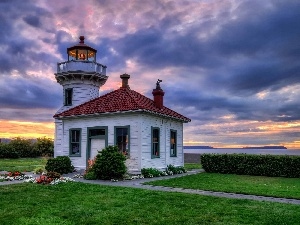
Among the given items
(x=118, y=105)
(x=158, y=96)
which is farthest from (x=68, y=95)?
(x=158, y=96)

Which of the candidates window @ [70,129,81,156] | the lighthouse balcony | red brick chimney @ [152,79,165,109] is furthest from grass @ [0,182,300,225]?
the lighthouse balcony

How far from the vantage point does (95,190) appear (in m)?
11.7

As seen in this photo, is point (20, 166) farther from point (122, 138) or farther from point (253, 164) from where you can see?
point (253, 164)

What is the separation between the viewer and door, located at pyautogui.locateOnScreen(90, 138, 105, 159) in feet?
61.8

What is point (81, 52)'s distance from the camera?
2455cm

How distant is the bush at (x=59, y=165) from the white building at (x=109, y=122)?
1204 mm

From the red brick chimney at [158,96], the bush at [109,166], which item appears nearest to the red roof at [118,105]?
the red brick chimney at [158,96]

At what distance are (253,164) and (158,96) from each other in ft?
25.2

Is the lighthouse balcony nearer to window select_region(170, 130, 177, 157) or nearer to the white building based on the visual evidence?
the white building

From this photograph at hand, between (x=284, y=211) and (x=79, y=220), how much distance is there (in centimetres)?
549

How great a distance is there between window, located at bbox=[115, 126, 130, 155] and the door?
116cm

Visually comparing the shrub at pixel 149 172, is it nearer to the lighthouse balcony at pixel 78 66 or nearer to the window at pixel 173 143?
the window at pixel 173 143

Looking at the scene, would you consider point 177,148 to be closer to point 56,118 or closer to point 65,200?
point 56,118

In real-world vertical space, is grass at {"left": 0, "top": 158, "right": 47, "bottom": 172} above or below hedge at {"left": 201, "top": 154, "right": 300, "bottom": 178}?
below
